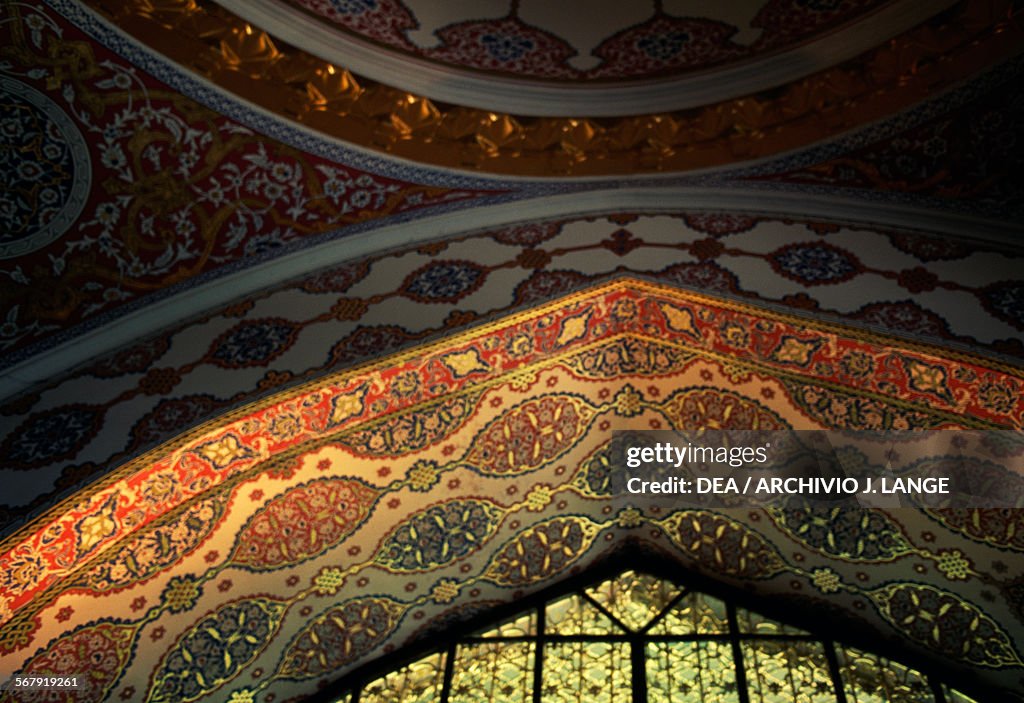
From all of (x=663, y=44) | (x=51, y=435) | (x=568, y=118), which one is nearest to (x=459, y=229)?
(x=568, y=118)

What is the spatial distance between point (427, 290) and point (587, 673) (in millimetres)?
2301

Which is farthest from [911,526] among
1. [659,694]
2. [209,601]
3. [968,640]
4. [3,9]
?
[3,9]

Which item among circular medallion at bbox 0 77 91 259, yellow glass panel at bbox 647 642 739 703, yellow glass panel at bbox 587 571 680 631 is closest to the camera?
circular medallion at bbox 0 77 91 259

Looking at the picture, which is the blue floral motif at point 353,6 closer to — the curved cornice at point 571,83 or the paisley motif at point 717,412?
the curved cornice at point 571,83

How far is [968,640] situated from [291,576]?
3.57 metres

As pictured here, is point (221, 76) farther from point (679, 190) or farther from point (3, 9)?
point (679, 190)

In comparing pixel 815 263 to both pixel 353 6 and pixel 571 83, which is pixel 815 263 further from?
pixel 353 6

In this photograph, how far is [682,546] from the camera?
16.8 feet

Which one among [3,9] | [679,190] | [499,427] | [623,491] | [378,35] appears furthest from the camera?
[623,491]

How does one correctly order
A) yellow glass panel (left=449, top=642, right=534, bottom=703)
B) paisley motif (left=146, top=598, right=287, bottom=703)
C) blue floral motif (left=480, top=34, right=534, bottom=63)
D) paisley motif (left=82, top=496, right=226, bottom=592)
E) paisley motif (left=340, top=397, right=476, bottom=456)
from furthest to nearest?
yellow glass panel (left=449, top=642, right=534, bottom=703), paisley motif (left=340, top=397, right=476, bottom=456), paisley motif (left=146, top=598, right=287, bottom=703), blue floral motif (left=480, top=34, right=534, bottom=63), paisley motif (left=82, top=496, right=226, bottom=592)

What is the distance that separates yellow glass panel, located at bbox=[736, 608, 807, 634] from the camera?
4727mm

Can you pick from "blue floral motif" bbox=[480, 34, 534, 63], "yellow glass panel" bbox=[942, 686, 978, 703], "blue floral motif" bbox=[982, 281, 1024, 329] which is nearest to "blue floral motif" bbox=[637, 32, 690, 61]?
"blue floral motif" bbox=[480, 34, 534, 63]

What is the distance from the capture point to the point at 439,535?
4.60 meters

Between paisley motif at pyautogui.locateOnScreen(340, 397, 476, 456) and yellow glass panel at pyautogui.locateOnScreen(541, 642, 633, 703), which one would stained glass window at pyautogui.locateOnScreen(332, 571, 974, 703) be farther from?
paisley motif at pyautogui.locateOnScreen(340, 397, 476, 456)
